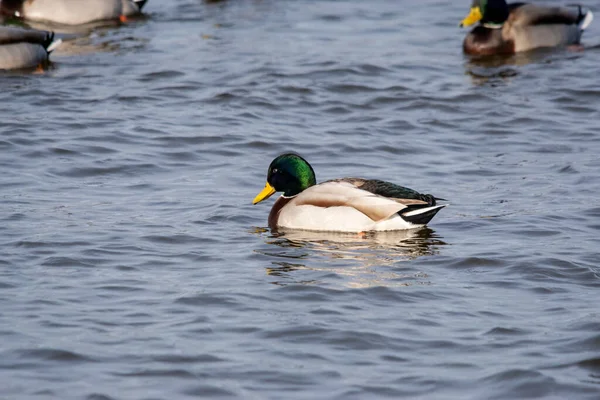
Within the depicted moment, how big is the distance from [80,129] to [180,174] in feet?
6.46

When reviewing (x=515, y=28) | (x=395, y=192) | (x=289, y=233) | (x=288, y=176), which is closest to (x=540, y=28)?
(x=515, y=28)

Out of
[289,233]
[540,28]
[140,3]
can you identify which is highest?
[140,3]

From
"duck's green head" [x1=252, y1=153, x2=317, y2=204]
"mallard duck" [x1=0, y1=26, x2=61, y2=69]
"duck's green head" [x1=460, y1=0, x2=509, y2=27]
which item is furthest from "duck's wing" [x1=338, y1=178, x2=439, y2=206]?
"duck's green head" [x1=460, y1=0, x2=509, y2=27]

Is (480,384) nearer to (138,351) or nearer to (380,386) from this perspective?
(380,386)

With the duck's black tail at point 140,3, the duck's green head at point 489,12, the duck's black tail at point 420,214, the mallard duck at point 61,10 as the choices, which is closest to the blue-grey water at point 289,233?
Result: the duck's black tail at point 420,214

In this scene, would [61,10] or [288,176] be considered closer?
[288,176]

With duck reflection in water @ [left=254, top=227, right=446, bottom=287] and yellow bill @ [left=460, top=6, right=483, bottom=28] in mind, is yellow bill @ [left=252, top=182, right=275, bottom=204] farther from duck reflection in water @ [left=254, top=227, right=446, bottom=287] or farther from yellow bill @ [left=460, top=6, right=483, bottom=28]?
yellow bill @ [left=460, top=6, right=483, bottom=28]

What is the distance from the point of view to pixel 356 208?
30.3 feet

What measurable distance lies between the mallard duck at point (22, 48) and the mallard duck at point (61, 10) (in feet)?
8.03

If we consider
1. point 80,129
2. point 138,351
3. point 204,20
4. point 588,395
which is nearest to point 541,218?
point 588,395

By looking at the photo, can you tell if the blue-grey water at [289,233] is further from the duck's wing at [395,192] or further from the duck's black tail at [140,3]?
the duck's black tail at [140,3]

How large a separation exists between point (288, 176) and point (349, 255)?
1342mm

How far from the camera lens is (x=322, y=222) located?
932cm

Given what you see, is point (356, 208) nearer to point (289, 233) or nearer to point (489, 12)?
point (289, 233)
